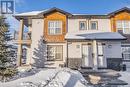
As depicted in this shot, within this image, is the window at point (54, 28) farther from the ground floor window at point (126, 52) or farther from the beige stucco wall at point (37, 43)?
the ground floor window at point (126, 52)

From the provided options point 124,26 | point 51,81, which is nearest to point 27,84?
point 51,81

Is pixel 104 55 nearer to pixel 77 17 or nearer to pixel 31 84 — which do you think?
pixel 77 17

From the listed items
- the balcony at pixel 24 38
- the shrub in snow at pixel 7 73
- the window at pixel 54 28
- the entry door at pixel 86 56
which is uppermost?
the window at pixel 54 28

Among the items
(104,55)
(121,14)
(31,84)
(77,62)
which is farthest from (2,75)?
(121,14)

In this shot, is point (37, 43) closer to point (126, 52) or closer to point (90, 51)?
point (90, 51)

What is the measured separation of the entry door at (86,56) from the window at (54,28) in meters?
3.04

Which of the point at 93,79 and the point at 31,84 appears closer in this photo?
the point at 31,84

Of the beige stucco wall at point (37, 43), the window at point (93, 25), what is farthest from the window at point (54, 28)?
the window at point (93, 25)

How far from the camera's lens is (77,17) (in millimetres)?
24641

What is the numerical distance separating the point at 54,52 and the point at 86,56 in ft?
10.5

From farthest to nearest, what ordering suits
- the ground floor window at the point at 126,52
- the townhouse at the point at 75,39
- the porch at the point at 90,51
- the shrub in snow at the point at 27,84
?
the ground floor window at the point at 126,52 → the townhouse at the point at 75,39 → the porch at the point at 90,51 → the shrub in snow at the point at 27,84

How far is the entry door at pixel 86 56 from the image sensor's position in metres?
23.3

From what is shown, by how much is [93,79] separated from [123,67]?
6915mm

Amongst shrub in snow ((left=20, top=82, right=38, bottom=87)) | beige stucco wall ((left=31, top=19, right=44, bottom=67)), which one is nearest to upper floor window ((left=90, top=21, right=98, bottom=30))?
beige stucco wall ((left=31, top=19, right=44, bottom=67))
